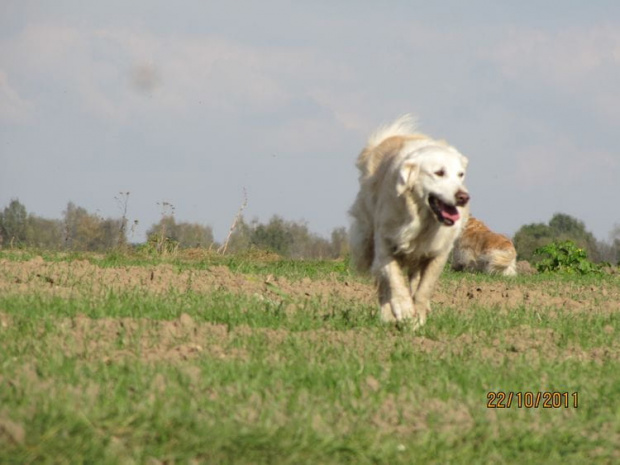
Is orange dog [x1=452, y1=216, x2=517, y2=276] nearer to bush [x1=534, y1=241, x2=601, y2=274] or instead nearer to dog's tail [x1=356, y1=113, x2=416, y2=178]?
bush [x1=534, y1=241, x2=601, y2=274]

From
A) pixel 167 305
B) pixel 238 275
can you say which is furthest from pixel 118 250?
pixel 167 305

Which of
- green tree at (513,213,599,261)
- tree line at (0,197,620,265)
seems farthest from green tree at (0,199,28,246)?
green tree at (513,213,599,261)

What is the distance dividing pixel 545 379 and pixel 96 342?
2.85 metres

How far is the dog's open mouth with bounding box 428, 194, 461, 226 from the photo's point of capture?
8.06 metres

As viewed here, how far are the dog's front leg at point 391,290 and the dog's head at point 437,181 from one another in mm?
725

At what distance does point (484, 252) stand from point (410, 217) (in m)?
12.1

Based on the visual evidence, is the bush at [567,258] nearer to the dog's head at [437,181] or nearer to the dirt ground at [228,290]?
the dirt ground at [228,290]

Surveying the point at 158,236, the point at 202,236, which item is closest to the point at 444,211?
the point at 158,236

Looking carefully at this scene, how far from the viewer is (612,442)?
5.16 metres

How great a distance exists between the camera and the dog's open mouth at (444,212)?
26.5 feet

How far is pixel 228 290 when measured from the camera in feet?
34.9

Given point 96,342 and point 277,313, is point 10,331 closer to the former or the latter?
point 96,342
